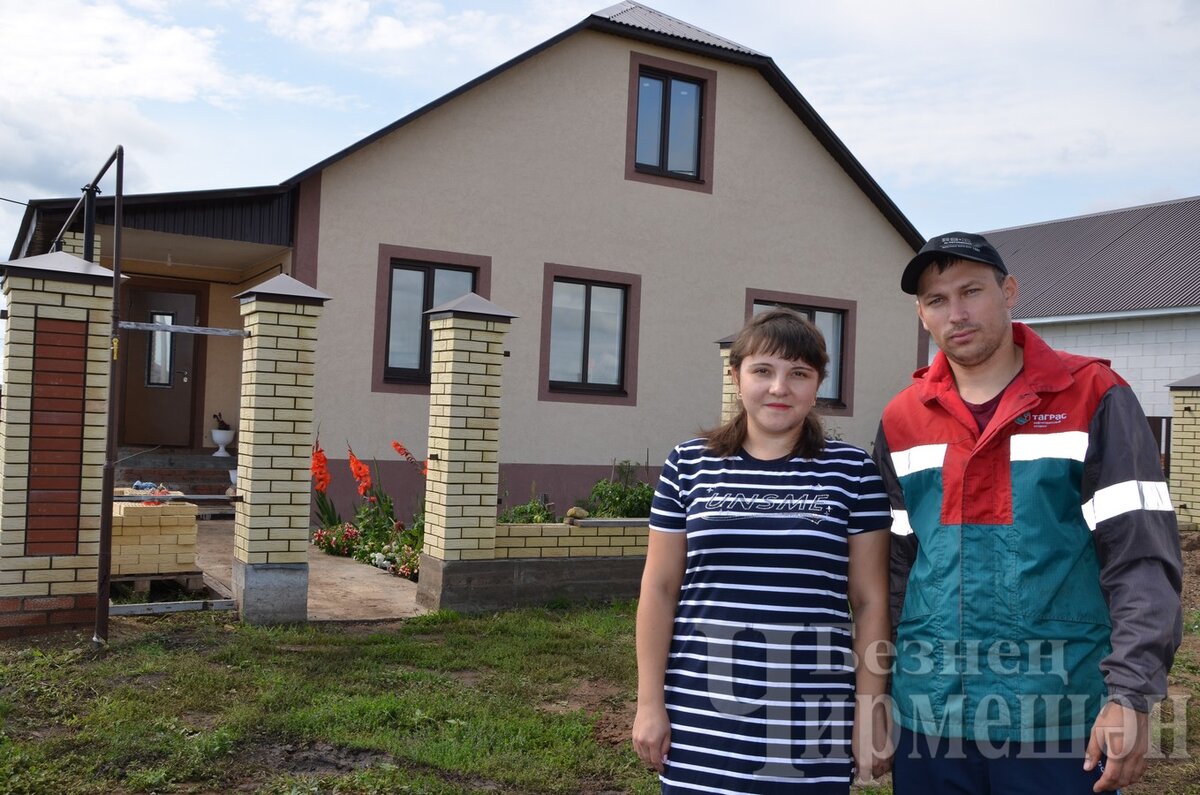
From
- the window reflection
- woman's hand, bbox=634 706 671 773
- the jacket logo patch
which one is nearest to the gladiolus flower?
the window reflection

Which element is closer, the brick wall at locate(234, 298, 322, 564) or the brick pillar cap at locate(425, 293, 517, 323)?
the brick wall at locate(234, 298, 322, 564)

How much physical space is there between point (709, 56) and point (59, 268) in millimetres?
9696

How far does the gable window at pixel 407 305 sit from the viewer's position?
1112cm

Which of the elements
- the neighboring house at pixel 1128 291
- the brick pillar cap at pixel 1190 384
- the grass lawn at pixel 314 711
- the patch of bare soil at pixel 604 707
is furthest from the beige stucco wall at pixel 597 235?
the neighboring house at pixel 1128 291

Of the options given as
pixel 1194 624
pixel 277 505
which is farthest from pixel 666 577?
pixel 1194 624

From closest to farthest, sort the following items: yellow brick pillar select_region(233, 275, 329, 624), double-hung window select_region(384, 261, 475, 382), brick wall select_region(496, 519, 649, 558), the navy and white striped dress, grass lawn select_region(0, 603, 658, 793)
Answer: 1. the navy and white striped dress
2. grass lawn select_region(0, 603, 658, 793)
3. yellow brick pillar select_region(233, 275, 329, 624)
4. brick wall select_region(496, 519, 649, 558)
5. double-hung window select_region(384, 261, 475, 382)

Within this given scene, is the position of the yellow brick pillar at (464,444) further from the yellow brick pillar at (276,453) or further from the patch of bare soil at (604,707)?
the patch of bare soil at (604,707)

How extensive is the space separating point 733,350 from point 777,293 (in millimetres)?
11638

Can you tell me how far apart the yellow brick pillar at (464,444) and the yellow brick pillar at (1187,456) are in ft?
29.4

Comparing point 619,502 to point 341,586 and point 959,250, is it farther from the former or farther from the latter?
point 959,250

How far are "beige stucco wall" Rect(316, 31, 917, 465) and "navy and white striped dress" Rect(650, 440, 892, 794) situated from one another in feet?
29.4

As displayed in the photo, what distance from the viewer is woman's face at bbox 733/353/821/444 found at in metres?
2.46

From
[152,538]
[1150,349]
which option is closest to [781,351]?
[152,538]

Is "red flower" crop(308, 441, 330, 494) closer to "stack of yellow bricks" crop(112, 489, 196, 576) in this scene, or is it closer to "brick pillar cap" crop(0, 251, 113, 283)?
"stack of yellow bricks" crop(112, 489, 196, 576)
